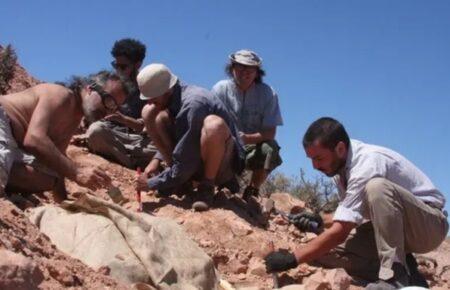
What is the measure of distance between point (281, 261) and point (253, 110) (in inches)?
92.1

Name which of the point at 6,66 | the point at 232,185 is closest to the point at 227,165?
the point at 232,185

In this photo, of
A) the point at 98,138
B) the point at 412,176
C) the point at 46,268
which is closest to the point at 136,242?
the point at 46,268

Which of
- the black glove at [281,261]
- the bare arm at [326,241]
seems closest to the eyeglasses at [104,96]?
the black glove at [281,261]

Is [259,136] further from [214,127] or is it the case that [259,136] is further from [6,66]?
[6,66]

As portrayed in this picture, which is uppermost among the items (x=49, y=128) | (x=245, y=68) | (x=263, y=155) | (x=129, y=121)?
(x=245, y=68)

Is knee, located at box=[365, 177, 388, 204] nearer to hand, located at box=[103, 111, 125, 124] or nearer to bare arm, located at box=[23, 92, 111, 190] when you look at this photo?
bare arm, located at box=[23, 92, 111, 190]

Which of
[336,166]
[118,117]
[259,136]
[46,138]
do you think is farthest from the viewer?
[118,117]

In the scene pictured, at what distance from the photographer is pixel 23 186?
190 inches

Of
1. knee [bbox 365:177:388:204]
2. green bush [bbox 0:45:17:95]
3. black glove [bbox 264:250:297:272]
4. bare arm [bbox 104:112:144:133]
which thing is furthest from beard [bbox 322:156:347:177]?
green bush [bbox 0:45:17:95]

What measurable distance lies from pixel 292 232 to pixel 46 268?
344cm

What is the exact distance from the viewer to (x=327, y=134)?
13.8 feet

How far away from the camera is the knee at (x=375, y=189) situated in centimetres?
411

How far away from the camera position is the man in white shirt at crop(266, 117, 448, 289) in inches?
162

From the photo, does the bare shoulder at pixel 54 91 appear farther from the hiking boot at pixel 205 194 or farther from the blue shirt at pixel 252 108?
the blue shirt at pixel 252 108
